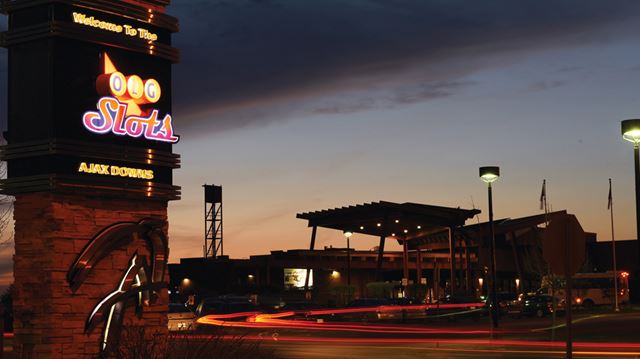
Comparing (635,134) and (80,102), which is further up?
(80,102)

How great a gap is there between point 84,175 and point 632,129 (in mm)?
12331

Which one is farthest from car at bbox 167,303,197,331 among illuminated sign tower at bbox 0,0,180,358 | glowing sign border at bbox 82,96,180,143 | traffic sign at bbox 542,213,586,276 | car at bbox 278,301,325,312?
traffic sign at bbox 542,213,586,276

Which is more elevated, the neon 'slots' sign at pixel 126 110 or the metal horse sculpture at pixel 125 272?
the neon 'slots' sign at pixel 126 110

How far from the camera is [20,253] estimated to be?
67.8 ft

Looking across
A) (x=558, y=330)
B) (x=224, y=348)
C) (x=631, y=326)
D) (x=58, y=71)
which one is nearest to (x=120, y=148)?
(x=58, y=71)

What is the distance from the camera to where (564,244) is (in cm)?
1542

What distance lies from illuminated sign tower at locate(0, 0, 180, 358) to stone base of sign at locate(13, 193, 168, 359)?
0.08 ft

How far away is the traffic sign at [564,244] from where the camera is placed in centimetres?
1534

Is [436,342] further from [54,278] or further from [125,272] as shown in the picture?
[54,278]

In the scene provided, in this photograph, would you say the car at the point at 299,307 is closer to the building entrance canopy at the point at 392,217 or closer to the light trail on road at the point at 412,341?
the light trail on road at the point at 412,341

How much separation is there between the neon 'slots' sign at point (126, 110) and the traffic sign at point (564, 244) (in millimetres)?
10377

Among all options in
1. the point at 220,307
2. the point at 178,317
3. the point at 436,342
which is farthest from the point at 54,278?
the point at 220,307

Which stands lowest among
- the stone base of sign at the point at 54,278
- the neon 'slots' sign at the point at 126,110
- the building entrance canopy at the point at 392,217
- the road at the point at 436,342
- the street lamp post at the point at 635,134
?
the road at the point at 436,342

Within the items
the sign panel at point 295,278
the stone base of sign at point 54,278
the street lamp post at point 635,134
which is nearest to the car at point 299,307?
the street lamp post at point 635,134
